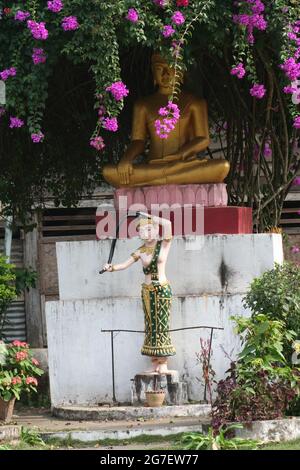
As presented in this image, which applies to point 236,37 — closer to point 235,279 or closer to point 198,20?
point 198,20

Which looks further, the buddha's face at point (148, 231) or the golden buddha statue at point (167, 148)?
the golden buddha statue at point (167, 148)

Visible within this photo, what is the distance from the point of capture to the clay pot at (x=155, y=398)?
1115 cm

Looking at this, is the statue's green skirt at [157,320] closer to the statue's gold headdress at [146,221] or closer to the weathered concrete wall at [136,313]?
the weathered concrete wall at [136,313]

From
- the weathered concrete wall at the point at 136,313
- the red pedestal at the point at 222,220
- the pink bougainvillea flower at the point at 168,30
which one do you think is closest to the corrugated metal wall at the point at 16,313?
the weathered concrete wall at the point at 136,313

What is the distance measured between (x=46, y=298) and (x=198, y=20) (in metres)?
5.93

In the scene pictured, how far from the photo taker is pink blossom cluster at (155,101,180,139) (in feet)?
39.0

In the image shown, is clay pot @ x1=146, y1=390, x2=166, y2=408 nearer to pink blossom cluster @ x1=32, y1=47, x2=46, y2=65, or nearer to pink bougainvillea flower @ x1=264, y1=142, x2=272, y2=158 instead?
pink blossom cluster @ x1=32, y1=47, x2=46, y2=65

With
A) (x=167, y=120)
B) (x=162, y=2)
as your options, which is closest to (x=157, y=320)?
(x=167, y=120)

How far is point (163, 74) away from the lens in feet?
41.7

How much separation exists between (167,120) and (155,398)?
9.09ft

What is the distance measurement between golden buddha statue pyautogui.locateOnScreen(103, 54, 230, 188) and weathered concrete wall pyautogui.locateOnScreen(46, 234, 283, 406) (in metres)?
0.89

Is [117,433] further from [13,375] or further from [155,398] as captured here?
[13,375]

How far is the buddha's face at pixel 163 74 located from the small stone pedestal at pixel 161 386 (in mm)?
3155

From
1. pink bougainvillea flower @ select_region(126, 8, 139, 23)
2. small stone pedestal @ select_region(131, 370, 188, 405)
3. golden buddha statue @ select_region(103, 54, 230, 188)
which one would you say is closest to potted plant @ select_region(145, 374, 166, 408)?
small stone pedestal @ select_region(131, 370, 188, 405)
